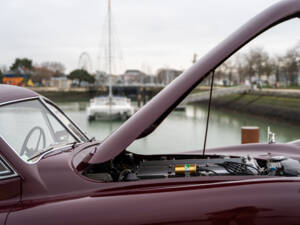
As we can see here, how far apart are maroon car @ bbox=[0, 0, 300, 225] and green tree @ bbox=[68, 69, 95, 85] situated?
76.8 metres

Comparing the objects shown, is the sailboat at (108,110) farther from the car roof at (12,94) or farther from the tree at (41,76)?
the tree at (41,76)

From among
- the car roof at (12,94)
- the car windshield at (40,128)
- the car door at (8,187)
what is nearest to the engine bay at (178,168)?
the car door at (8,187)

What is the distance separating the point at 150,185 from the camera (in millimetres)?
1473

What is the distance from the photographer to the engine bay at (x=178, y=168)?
1693mm

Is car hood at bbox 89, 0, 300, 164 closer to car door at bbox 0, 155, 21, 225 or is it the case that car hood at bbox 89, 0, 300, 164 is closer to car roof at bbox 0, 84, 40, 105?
car door at bbox 0, 155, 21, 225

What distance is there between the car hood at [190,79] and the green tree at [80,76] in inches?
3034

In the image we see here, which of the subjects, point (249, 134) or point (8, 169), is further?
point (249, 134)

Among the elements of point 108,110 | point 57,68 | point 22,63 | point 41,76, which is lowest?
point 108,110

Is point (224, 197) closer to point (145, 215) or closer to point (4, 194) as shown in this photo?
point (145, 215)

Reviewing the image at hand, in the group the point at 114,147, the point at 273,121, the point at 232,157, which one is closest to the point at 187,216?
the point at 114,147

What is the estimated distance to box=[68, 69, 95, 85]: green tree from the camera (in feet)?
251

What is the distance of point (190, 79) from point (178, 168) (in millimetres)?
565

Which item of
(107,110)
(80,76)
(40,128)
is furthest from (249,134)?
(80,76)

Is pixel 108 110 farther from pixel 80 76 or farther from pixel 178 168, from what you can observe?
pixel 80 76
